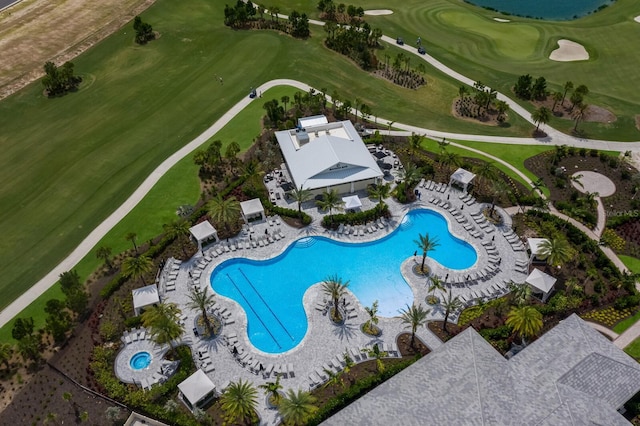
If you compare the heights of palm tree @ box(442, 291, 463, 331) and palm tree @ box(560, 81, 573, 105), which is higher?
palm tree @ box(560, 81, 573, 105)

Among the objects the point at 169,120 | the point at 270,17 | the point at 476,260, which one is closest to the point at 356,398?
the point at 476,260

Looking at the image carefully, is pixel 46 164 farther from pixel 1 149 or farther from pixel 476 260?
pixel 476 260

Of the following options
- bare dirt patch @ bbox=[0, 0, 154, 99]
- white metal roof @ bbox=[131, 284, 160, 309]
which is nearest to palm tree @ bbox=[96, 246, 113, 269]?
white metal roof @ bbox=[131, 284, 160, 309]

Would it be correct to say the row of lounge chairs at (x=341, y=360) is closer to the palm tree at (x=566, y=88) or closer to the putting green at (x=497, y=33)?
the palm tree at (x=566, y=88)

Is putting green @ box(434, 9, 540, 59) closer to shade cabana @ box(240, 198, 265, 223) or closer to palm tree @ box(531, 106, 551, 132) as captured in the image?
palm tree @ box(531, 106, 551, 132)

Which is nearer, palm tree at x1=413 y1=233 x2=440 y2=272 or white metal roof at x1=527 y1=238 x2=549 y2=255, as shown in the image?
palm tree at x1=413 y1=233 x2=440 y2=272

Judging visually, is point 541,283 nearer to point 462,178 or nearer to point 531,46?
point 462,178

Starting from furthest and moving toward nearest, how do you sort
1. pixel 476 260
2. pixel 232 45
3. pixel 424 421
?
pixel 232 45, pixel 476 260, pixel 424 421

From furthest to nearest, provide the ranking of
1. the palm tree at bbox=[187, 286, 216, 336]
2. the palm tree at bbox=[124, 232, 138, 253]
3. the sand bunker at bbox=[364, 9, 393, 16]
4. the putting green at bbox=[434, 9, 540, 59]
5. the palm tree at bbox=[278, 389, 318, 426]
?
the sand bunker at bbox=[364, 9, 393, 16], the putting green at bbox=[434, 9, 540, 59], the palm tree at bbox=[124, 232, 138, 253], the palm tree at bbox=[187, 286, 216, 336], the palm tree at bbox=[278, 389, 318, 426]
